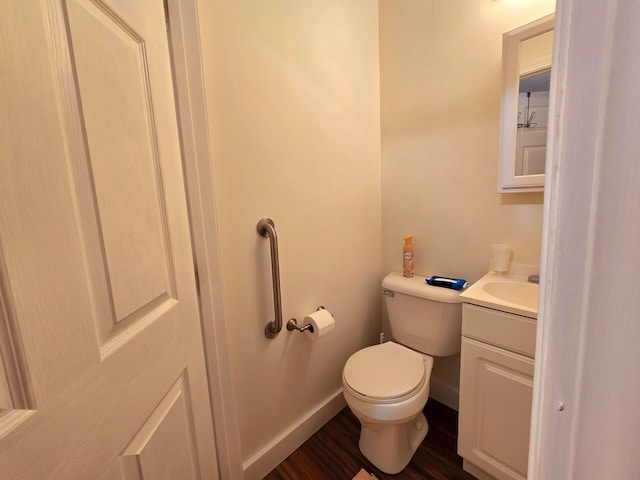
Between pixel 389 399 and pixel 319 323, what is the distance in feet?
1.38

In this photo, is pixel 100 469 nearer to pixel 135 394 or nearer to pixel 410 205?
pixel 135 394

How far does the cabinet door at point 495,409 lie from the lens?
1.03 meters

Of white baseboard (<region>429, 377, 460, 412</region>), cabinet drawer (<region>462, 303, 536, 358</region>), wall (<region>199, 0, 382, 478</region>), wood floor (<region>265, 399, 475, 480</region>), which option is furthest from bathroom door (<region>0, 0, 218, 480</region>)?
white baseboard (<region>429, 377, 460, 412</region>)

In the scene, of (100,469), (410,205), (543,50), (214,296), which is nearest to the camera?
(100,469)

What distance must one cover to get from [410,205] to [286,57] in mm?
997

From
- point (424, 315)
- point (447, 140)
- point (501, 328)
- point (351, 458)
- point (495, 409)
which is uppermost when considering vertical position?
point (447, 140)

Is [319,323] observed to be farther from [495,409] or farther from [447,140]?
[447,140]

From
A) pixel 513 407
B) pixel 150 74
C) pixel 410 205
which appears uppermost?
pixel 150 74

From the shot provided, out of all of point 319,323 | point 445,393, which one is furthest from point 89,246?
point 445,393

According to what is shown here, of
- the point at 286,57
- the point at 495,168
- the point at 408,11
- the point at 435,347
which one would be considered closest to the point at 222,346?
the point at 435,347

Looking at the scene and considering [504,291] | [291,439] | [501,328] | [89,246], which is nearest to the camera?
[89,246]

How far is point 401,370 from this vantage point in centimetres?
129

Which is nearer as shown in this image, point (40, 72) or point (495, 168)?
point (40, 72)

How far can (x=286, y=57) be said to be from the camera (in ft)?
3.92
